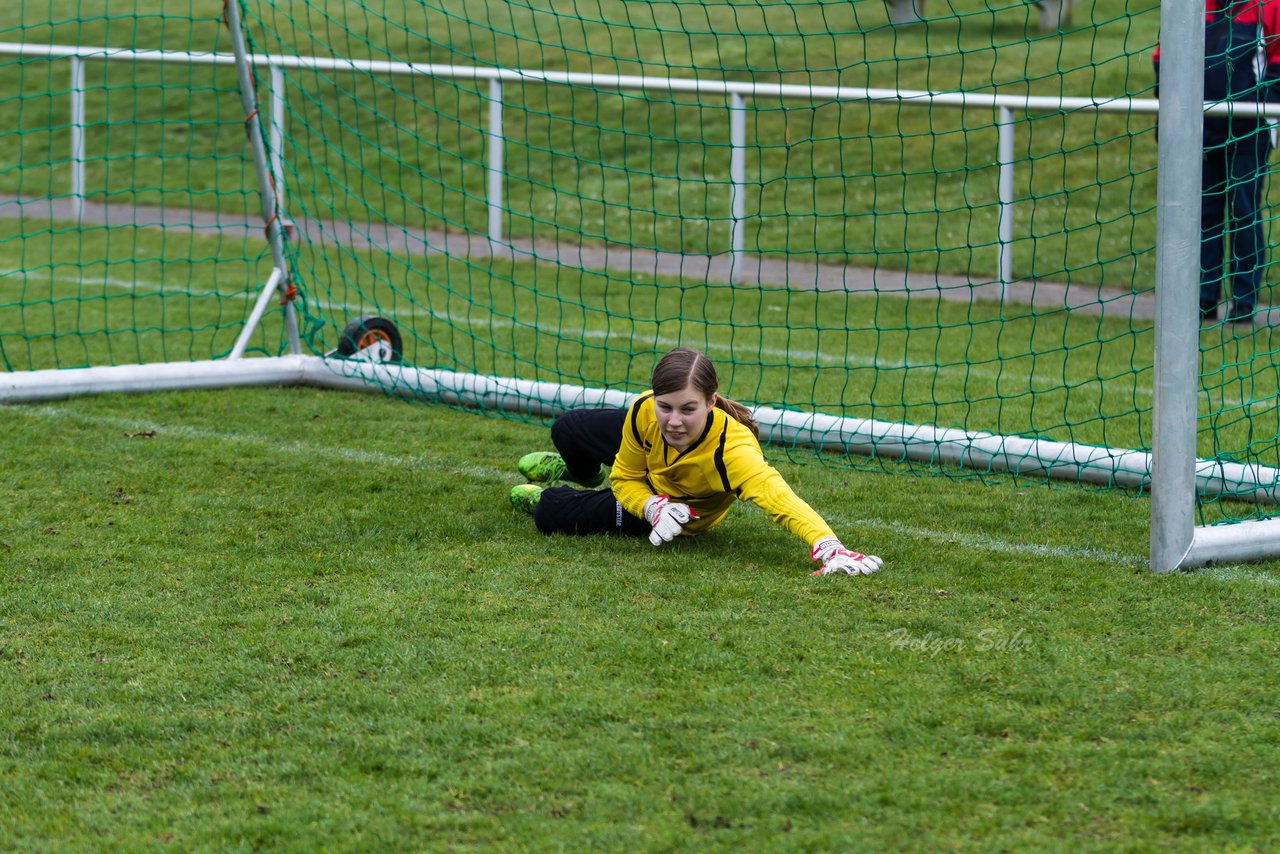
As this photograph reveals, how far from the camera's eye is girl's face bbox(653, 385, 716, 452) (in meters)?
4.17

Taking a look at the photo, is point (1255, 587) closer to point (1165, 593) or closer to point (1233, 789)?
point (1165, 593)

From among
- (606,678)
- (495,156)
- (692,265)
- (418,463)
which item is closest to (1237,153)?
(692,265)

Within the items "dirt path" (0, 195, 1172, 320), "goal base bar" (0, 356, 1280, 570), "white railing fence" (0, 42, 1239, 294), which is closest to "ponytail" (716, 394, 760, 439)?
"goal base bar" (0, 356, 1280, 570)

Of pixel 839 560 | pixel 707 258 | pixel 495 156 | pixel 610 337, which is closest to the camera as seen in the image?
pixel 839 560

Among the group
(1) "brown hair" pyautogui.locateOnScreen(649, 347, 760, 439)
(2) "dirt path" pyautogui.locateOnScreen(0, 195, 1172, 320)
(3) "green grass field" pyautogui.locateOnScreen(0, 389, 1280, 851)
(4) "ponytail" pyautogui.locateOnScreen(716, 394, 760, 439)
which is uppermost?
(2) "dirt path" pyautogui.locateOnScreen(0, 195, 1172, 320)

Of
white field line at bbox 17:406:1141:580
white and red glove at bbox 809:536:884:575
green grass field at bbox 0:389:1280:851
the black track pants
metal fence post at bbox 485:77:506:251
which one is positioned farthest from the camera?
metal fence post at bbox 485:77:506:251

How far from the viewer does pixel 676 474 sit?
4402 millimetres

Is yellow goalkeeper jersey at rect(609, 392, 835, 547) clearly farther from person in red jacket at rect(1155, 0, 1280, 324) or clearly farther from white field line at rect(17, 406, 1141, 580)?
person in red jacket at rect(1155, 0, 1280, 324)

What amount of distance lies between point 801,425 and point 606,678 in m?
2.48

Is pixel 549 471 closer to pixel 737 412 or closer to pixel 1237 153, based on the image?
pixel 737 412

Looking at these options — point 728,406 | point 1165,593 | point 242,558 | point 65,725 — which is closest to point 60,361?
point 242,558

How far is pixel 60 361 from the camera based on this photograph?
24.8 ft

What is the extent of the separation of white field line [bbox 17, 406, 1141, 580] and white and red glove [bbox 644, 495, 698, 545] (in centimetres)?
66

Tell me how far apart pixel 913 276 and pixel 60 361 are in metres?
5.90
